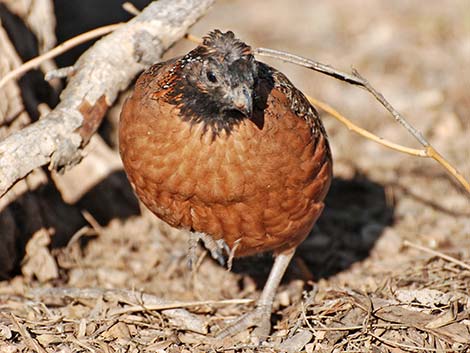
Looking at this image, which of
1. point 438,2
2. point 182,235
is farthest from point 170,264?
point 438,2

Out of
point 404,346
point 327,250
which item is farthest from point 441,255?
point 327,250

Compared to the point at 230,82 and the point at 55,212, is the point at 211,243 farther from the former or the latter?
the point at 55,212

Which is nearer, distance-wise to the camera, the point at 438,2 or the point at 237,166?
the point at 237,166

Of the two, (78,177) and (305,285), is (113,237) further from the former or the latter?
(305,285)

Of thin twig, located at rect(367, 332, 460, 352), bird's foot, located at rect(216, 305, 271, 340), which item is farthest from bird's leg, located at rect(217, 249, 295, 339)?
thin twig, located at rect(367, 332, 460, 352)

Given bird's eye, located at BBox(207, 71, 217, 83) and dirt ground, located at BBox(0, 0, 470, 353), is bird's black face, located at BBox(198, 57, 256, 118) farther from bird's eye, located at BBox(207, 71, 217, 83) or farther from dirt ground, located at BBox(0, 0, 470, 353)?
dirt ground, located at BBox(0, 0, 470, 353)
